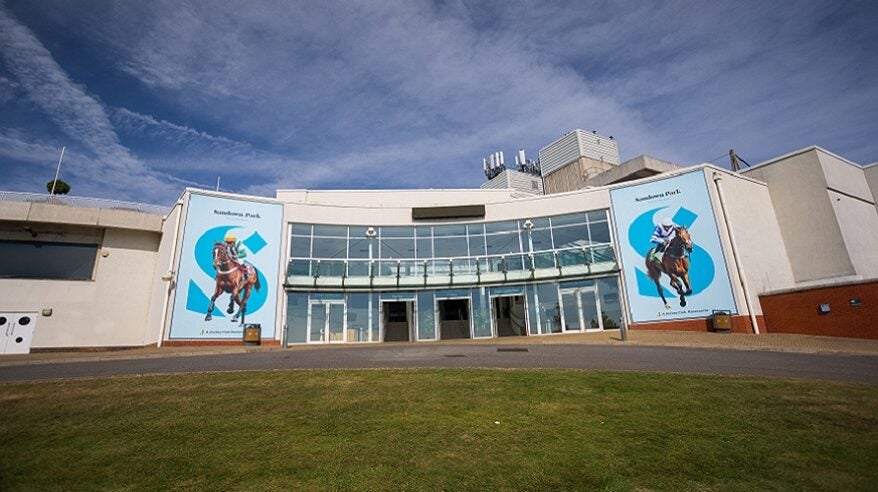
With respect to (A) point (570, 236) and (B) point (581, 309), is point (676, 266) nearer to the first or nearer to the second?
(B) point (581, 309)

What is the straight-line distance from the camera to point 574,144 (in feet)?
135

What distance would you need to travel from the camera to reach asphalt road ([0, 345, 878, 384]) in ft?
35.3

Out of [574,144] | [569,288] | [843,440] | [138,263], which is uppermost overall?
[574,144]

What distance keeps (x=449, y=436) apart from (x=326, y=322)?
22510 mm

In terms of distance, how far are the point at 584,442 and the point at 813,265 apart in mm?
Answer: 27700

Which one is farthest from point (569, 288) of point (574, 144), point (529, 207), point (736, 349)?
point (574, 144)

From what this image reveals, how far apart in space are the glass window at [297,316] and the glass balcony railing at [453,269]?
0.92m

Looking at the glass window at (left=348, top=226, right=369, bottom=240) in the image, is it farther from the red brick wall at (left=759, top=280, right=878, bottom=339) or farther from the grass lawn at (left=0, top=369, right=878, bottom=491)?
the red brick wall at (left=759, top=280, right=878, bottom=339)

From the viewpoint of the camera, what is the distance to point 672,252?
2448 cm

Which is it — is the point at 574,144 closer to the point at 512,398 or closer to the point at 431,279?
the point at 431,279

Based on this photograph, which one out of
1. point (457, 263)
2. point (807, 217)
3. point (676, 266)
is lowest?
point (676, 266)

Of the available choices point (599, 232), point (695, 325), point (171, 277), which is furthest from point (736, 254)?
point (171, 277)

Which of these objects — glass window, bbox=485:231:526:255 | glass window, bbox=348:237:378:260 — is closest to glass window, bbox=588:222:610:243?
glass window, bbox=485:231:526:255

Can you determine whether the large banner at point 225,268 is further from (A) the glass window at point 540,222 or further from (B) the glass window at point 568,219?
(B) the glass window at point 568,219
